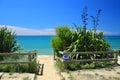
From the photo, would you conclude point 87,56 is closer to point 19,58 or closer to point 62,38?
point 62,38

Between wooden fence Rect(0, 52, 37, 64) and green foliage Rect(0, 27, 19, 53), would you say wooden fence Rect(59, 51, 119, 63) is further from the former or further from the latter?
green foliage Rect(0, 27, 19, 53)

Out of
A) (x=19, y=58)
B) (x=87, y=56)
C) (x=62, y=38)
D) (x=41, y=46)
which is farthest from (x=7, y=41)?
(x=41, y=46)

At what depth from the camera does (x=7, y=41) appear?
69.7 feet

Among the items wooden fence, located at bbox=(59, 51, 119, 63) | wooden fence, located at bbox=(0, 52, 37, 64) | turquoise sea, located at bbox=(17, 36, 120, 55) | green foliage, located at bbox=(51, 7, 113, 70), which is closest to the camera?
wooden fence, located at bbox=(0, 52, 37, 64)

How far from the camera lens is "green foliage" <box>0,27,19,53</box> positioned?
2109 cm

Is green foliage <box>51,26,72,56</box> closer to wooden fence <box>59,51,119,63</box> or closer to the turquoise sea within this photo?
wooden fence <box>59,51,119,63</box>

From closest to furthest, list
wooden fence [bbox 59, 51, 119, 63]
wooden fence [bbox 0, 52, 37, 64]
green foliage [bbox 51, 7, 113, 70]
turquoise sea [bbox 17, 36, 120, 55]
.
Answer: wooden fence [bbox 0, 52, 37, 64] → wooden fence [bbox 59, 51, 119, 63] → green foliage [bbox 51, 7, 113, 70] → turquoise sea [bbox 17, 36, 120, 55]

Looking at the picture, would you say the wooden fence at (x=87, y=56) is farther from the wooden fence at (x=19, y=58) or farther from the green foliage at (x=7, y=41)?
the green foliage at (x=7, y=41)

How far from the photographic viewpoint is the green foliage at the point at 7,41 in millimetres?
21094

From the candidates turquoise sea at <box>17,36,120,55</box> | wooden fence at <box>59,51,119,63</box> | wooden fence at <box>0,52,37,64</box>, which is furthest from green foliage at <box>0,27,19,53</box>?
wooden fence at <box>59,51,119,63</box>

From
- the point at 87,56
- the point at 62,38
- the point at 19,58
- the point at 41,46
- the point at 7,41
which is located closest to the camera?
the point at 19,58

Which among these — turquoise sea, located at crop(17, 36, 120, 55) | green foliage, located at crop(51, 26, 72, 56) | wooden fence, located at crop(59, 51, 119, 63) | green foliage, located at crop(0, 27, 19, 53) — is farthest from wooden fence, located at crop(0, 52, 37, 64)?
turquoise sea, located at crop(17, 36, 120, 55)

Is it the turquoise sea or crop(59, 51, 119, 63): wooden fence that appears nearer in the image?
crop(59, 51, 119, 63): wooden fence

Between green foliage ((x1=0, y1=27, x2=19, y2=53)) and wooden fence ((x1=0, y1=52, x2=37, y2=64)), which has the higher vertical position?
green foliage ((x1=0, y1=27, x2=19, y2=53))
